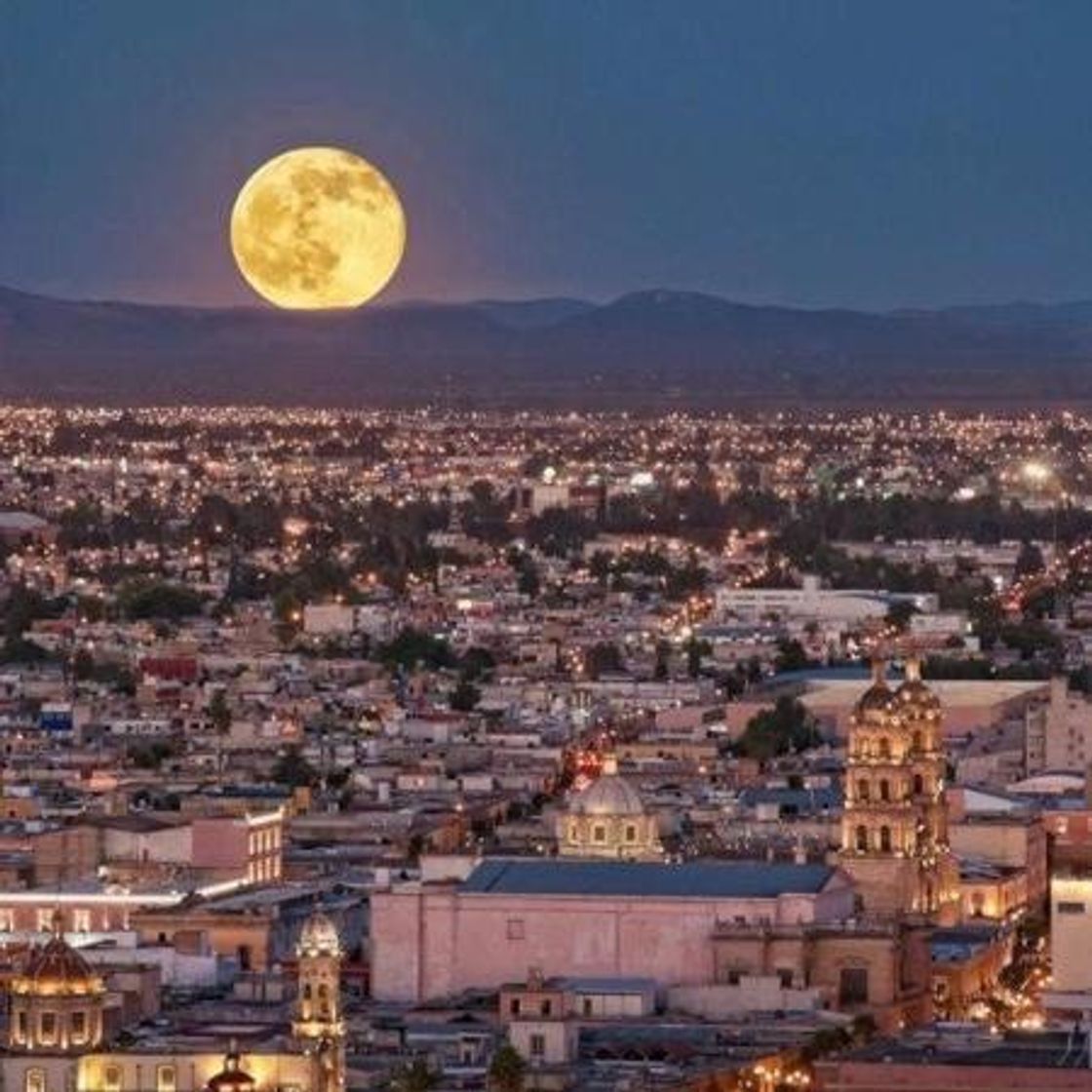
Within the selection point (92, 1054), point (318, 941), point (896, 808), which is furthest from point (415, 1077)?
point (896, 808)

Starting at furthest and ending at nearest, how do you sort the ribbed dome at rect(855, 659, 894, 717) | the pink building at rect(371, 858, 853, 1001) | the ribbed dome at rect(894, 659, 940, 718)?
1. the ribbed dome at rect(894, 659, 940, 718)
2. the ribbed dome at rect(855, 659, 894, 717)
3. the pink building at rect(371, 858, 853, 1001)

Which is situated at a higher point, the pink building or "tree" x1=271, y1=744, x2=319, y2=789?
"tree" x1=271, y1=744, x2=319, y2=789

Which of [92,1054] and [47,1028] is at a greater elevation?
[47,1028]

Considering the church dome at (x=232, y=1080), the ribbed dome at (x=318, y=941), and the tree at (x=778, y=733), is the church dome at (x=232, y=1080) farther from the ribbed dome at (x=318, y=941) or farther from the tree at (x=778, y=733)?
the tree at (x=778, y=733)

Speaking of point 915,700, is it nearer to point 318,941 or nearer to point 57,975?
point 318,941

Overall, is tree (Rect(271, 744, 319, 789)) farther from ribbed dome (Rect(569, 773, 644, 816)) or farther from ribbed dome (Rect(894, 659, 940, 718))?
ribbed dome (Rect(894, 659, 940, 718))

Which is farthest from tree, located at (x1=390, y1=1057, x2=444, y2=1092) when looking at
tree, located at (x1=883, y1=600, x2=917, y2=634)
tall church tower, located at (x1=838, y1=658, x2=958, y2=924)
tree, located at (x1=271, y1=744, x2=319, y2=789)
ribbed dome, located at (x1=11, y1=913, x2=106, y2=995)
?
tree, located at (x1=883, y1=600, x2=917, y2=634)

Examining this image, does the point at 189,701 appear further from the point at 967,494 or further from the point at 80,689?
the point at 967,494
